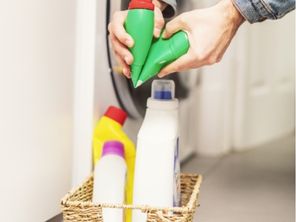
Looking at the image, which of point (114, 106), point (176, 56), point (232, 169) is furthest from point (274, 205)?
point (176, 56)

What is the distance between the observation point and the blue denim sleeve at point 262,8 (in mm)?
801

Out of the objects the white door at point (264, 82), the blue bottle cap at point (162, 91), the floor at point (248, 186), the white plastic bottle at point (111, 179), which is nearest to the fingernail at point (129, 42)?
the blue bottle cap at point (162, 91)

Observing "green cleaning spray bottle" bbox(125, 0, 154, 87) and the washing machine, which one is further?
the washing machine

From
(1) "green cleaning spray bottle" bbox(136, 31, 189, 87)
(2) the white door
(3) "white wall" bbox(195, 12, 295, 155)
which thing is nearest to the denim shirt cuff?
(1) "green cleaning spray bottle" bbox(136, 31, 189, 87)

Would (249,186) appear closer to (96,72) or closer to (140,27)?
(96,72)

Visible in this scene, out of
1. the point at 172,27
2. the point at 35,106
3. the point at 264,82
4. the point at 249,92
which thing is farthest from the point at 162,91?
the point at 264,82

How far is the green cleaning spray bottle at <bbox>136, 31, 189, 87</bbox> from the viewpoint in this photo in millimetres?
845

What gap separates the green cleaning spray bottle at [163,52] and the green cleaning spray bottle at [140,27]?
0.01 meters

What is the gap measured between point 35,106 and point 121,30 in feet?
0.72

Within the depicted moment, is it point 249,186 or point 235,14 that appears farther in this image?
point 249,186

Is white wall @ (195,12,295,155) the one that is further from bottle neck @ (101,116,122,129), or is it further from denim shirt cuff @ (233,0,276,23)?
denim shirt cuff @ (233,0,276,23)

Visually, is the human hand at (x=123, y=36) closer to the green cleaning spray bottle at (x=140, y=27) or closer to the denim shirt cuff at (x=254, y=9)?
the green cleaning spray bottle at (x=140, y=27)

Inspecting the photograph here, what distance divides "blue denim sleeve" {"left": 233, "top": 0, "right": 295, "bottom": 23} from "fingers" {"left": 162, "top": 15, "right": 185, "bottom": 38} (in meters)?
0.10

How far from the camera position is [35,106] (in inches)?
36.7
